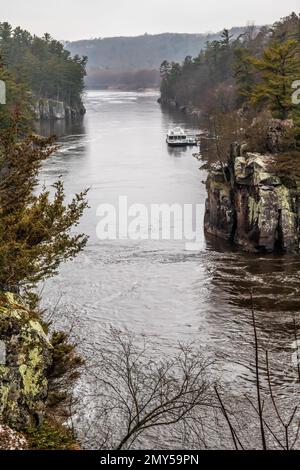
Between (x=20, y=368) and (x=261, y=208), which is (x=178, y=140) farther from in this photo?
(x=20, y=368)

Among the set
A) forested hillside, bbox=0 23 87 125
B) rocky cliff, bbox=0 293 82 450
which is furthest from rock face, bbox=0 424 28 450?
forested hillside, bbox=0 23 87 125

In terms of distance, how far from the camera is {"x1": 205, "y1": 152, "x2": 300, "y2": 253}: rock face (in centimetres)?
3916

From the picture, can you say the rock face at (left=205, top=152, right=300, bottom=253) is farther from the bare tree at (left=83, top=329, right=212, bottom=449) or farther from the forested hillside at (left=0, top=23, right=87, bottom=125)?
the forested hillside at (left=0, top=23, right=87, bottom=125)

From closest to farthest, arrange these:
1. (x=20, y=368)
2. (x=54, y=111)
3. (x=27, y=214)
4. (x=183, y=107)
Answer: (x=20, y=368) → (x=27, y=214) → (x=54, y=111) → (x=183, y=107)

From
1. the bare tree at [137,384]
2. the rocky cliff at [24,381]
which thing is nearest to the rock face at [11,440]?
the rocky cliff at [24,381]

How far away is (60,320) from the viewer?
2911 cm

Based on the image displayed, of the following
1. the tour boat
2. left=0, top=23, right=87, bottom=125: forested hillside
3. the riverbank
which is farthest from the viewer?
left=0, top=23, right=87, bottom=125: forested hillside

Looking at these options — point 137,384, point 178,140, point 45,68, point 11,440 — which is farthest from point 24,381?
point 45,68

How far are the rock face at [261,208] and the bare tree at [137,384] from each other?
15760 millimetres

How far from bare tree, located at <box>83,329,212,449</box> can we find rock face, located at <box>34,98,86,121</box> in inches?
4266

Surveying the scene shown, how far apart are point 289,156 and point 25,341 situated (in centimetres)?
3088

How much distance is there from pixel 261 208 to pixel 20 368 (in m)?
28.4

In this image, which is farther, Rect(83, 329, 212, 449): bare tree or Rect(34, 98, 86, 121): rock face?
Rect(34, 98, 86, 121): rock face

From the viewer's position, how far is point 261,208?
3925 cm
